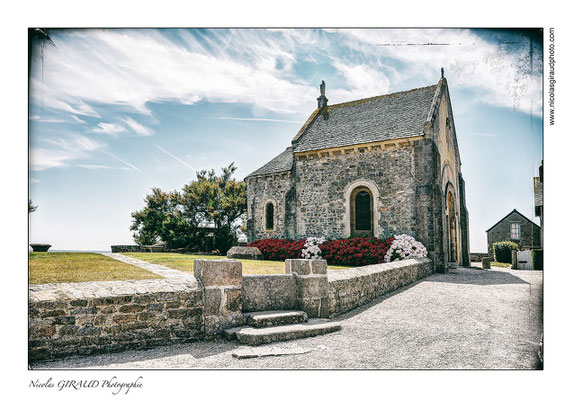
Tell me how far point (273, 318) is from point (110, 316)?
2374 millimetres

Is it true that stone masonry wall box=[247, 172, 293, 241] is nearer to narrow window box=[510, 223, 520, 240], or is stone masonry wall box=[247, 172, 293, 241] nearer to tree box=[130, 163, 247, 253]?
tree box=[130, 163, 247, 253]

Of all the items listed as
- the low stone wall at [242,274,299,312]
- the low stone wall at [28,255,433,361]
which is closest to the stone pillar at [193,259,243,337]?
the low stone wall at [28,255,433,361]

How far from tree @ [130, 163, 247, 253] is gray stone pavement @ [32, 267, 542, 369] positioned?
47.6 ft

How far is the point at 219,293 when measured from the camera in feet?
17.7

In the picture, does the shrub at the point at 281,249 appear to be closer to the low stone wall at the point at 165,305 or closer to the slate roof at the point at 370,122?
the slate roof at the point at 370,122

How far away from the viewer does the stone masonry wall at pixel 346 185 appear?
44.3ft

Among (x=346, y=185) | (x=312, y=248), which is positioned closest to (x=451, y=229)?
(x=346, y=185)

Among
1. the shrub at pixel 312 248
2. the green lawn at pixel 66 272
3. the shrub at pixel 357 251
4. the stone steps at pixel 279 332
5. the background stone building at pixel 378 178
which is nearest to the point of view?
the stone steps at pixel 279 332

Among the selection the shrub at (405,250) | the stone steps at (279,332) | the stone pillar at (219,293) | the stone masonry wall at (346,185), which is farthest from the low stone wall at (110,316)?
the stone masonry wall at (346,185)

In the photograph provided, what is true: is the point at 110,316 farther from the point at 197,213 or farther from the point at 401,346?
the point at 197,213

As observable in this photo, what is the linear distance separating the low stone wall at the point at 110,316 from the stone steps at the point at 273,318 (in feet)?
2.61

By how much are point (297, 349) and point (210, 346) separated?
4.04 ft

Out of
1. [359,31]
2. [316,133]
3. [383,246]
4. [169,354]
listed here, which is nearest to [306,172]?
[316,133]

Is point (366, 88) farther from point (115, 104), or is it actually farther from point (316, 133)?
point (316, 133)
